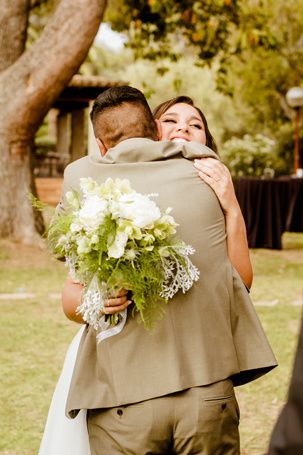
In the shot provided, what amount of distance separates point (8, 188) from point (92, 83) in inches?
413

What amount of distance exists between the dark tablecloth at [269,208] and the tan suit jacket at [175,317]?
12.5 metres

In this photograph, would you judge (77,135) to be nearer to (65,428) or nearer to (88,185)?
(65,428)

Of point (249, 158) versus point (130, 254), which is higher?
point (130, 254)

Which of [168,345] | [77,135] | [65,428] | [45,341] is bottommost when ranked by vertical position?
[77,135]

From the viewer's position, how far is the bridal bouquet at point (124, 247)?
7.75 feet

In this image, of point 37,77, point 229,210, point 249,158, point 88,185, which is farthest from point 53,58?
point 249,158

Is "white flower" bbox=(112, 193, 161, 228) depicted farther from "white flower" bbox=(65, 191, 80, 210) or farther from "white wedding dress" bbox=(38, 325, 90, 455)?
"white wedding dress" bbox=(38, 325, 90, 455)

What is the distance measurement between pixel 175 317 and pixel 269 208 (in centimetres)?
1290

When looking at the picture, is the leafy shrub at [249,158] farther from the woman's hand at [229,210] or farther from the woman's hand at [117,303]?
the woman's hand at [117,303]

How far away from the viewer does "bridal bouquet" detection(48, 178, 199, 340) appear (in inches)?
93.0

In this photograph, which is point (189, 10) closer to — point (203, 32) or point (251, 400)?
point (203, 32)

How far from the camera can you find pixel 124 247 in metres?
2.38

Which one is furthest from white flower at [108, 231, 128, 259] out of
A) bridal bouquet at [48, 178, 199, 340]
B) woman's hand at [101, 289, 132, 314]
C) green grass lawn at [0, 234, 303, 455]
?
green grass lawn at [0, 234, 303, 455]

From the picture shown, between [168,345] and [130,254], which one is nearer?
[130,254]
